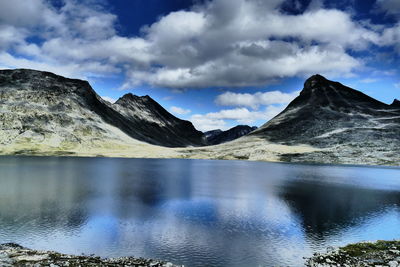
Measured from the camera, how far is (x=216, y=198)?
235ft

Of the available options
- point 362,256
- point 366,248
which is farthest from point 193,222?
point 362,256

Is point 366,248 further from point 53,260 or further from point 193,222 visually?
point 53,260

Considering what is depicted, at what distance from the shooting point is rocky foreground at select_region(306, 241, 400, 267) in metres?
29.2

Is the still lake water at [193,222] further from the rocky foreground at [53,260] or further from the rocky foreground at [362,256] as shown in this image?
the rocky foreground at [53,260]

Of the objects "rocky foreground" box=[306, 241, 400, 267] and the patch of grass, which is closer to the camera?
"rocky foreground" box=[306, 241, 400, 267]

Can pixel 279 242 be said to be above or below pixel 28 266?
below

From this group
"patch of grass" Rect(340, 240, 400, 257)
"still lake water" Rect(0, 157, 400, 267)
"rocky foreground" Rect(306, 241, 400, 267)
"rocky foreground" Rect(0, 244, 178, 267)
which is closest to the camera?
"rocky foreground" Rect(0, 244, 178, 267)

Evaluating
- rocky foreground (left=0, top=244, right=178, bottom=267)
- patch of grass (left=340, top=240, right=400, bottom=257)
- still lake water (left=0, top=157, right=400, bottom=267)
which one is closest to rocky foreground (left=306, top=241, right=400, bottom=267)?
patch of grass (left=340, top=240, right=400, bottom=257)

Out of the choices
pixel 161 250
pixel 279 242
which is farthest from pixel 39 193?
pixel 279 242

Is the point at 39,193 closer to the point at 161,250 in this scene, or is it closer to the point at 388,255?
the point at 161,250

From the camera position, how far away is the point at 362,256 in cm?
3138

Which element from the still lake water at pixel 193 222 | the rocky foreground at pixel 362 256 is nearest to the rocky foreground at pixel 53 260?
the still lake water at pixel 193 222

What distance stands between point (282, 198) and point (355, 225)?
24777 millimetres

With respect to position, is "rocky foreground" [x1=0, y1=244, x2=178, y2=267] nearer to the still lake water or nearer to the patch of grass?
the still lake water
